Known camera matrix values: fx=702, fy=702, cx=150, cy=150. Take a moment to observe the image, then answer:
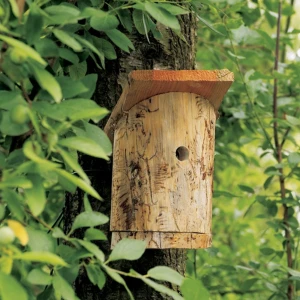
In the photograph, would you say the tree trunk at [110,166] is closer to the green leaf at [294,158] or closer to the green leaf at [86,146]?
the green leaf at [294,158]

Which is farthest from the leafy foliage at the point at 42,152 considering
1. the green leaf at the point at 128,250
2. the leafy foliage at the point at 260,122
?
the leafy foliage at the point at 260,122

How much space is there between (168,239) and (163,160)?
0.22 m

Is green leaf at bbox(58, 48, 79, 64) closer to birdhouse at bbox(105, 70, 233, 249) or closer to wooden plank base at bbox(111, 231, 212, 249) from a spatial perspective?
birdhouse at bbox(105, 70, 233, 249)

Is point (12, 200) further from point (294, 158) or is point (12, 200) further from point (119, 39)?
point (294, 158)

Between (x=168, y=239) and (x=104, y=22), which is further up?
(x=104, y=22)

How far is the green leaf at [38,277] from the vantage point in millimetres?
1203

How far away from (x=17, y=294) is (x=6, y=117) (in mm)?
347

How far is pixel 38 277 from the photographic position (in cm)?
122

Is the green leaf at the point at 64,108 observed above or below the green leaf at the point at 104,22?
below

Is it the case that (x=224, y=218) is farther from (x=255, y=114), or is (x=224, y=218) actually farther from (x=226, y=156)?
(x=255, y=114)

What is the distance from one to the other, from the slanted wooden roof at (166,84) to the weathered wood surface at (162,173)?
2cm

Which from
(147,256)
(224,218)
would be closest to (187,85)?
(147,256)

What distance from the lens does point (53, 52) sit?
1.35 m

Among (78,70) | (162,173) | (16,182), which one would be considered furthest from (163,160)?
(16,182)
